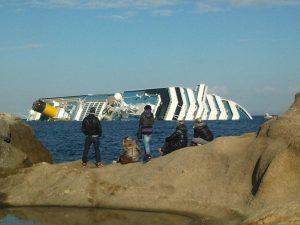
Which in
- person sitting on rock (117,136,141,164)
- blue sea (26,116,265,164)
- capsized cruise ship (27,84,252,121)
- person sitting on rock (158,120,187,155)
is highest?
person sitting on rock (158,120,187,155)

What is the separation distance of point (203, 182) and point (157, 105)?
101242 millimetres

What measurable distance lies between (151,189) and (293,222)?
157 inches

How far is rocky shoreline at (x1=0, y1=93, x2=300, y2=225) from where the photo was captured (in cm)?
958

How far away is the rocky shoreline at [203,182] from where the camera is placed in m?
9.58

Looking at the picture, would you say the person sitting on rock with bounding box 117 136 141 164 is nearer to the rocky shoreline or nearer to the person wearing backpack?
the person wearing backpack

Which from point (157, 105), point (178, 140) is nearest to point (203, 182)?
point (178, 140)

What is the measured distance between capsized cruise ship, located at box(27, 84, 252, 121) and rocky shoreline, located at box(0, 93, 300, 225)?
88212 mm

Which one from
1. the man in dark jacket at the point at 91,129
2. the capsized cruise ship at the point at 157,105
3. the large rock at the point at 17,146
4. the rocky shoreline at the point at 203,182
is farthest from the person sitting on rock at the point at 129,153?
the capsized cruise ship at the point at 157,105

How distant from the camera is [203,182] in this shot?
11055 millimetres

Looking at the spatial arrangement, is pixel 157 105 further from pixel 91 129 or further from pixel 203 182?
pixel 203 182

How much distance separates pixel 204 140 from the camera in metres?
14.1

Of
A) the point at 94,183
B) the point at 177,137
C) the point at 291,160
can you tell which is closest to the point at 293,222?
the point at 291,160

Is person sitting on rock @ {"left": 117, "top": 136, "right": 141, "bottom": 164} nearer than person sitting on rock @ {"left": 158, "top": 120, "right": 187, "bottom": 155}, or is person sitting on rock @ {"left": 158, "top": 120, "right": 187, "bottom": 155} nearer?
person sitting on rock @ {"left": 158, "top": 120, "right": 187, "bottom": 155}

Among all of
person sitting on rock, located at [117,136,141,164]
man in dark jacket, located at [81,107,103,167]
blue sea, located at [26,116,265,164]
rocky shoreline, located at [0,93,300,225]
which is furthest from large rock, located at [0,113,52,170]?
blue sea, located at [26,116,265,164]
